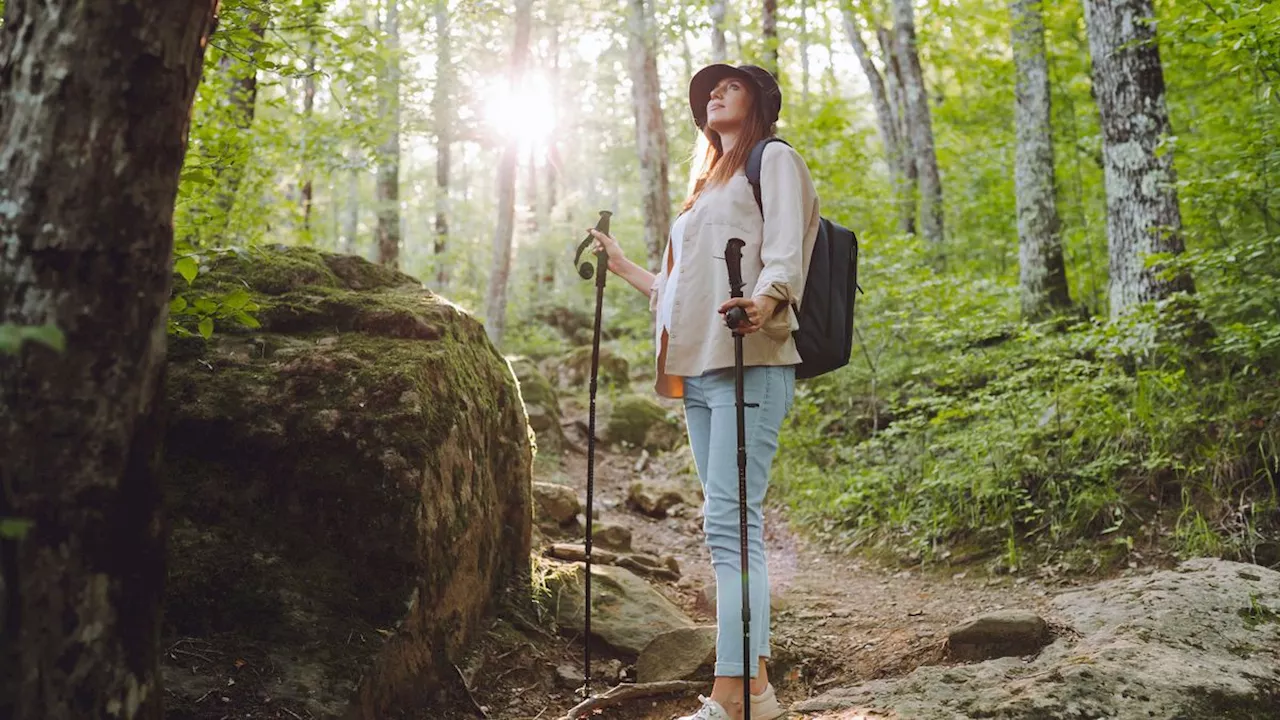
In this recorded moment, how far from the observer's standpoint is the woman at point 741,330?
327 cm

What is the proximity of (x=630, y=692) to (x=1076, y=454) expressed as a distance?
13.8 ft

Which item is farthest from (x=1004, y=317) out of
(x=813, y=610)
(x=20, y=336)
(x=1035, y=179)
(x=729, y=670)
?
(x=20, y=336)

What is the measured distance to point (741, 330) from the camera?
313cm

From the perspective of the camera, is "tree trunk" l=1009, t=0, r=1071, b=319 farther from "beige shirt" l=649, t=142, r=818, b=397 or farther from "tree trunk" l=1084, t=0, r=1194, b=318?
"beige shirt" l=649, t=142, r=818, b=397

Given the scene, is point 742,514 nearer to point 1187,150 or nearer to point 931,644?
point 931,644

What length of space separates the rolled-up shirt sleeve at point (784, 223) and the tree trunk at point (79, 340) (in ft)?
6.79

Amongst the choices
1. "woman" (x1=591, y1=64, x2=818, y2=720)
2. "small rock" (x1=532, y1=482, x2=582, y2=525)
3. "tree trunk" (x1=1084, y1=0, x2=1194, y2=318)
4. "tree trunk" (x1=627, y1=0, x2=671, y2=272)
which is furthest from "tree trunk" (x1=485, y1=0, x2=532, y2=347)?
"woman" (x1=591, y1=64, x2=818, y2=720)

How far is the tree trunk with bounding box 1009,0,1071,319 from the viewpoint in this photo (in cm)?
1028

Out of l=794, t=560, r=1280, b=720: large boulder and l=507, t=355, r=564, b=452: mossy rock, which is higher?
l=507, t=355, r=564, b=452: mossy rock

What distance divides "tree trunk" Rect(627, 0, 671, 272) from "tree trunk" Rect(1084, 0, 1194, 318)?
6.36 meters

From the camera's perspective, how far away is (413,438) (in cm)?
365

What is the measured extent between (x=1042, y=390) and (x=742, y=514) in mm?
5199

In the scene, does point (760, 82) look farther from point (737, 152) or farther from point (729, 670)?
point (729, 670)

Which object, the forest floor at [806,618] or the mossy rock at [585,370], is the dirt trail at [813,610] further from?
the mossy rock at [585,370]
